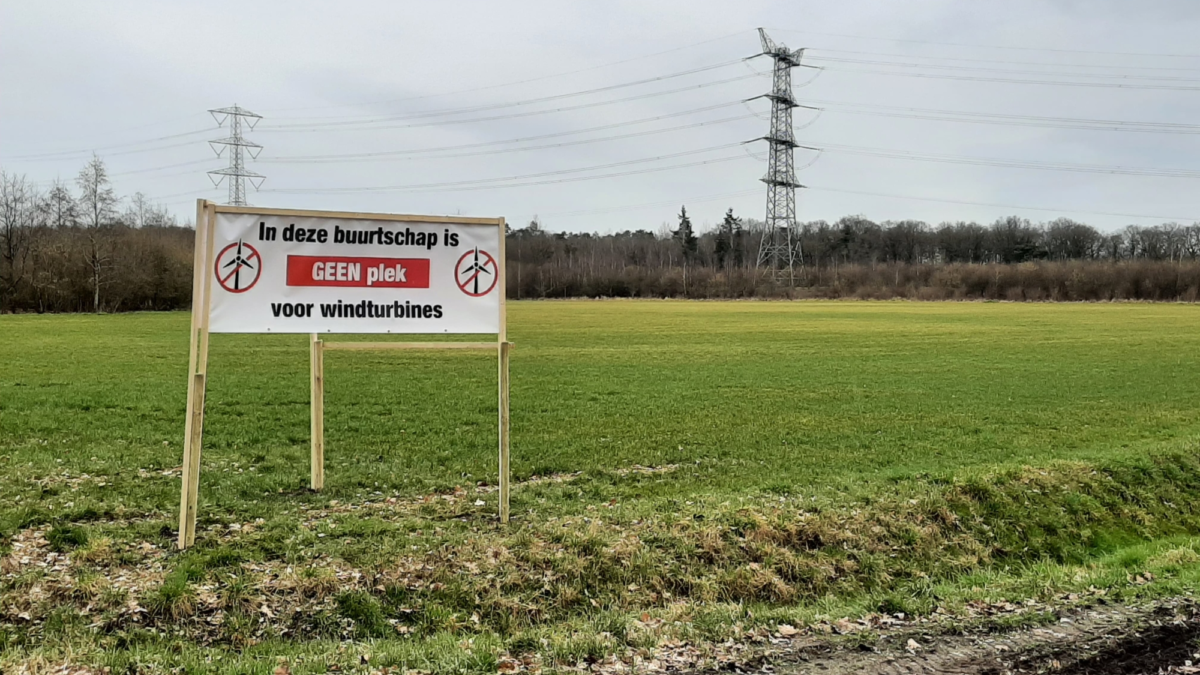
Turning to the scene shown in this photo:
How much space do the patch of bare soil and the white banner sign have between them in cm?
461

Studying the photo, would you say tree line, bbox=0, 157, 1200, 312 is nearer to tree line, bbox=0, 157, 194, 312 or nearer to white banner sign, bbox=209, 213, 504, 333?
tree line, bbox=0, 157, 194, 312

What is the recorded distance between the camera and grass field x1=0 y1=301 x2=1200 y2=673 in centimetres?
616

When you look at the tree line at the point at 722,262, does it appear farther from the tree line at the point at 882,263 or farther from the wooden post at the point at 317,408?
the wooden post at the point at 317,408

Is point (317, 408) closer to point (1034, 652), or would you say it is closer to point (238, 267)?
point (238, 267)

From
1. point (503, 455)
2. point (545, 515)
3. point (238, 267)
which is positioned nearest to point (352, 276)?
point (238, 267)

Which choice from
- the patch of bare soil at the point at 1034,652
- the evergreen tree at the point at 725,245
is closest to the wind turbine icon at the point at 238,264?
the patch of bare soil at the point at 1034,652

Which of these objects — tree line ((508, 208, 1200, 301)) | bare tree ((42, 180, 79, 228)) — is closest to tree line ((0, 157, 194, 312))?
bare tree ((42, 180, 79, 228))

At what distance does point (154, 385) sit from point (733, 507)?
1814 centimetres

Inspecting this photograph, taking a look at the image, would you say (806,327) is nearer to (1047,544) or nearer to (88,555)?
(1047,544)

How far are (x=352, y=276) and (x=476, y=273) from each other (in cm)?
126

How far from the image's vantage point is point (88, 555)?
702 cm

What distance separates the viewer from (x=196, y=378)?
7.58 meters

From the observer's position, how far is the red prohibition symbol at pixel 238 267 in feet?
25.2

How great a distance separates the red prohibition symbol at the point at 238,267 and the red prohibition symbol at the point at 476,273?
1.95 meters
